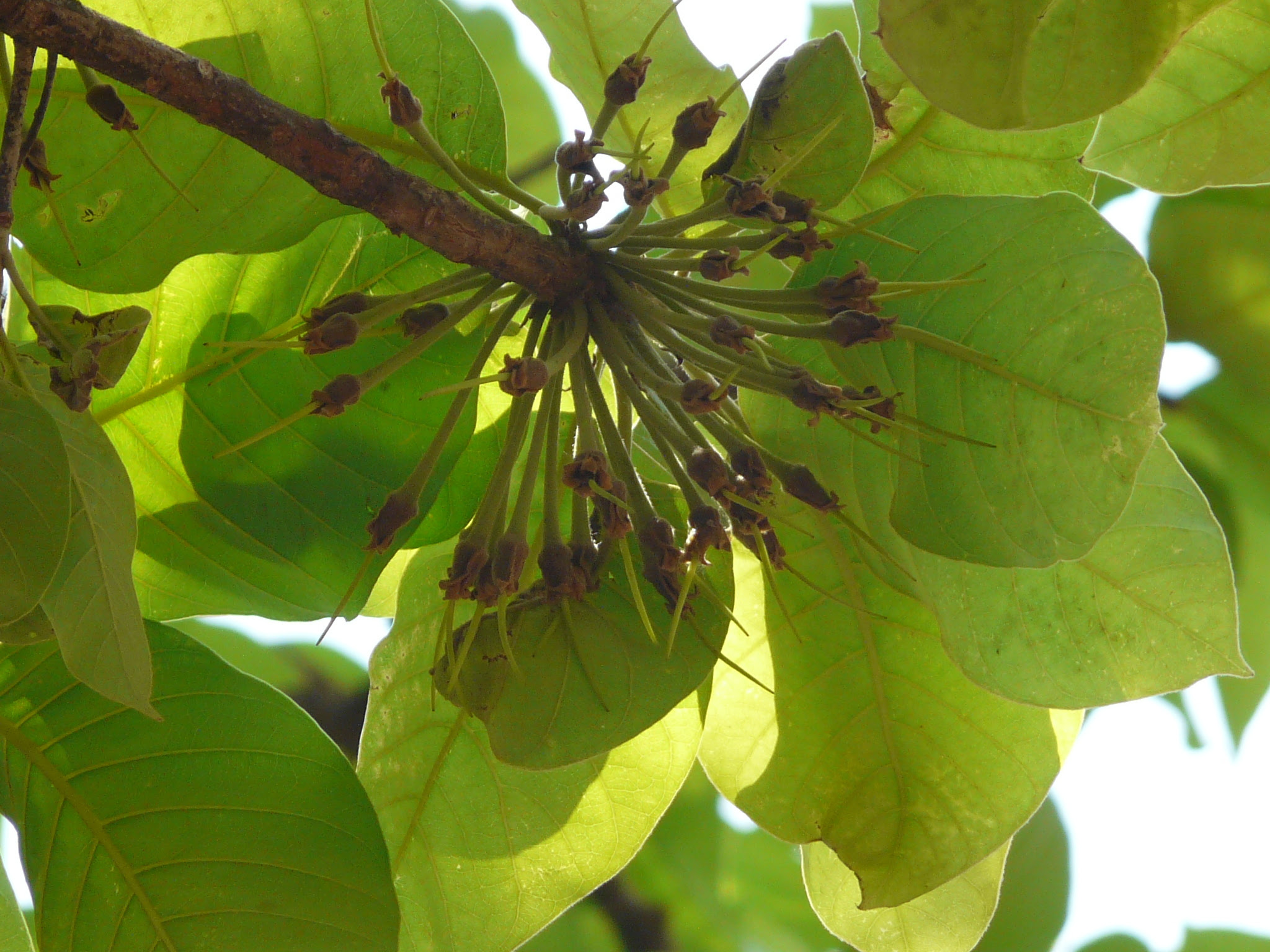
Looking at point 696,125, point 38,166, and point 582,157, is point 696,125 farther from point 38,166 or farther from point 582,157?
point 38,166

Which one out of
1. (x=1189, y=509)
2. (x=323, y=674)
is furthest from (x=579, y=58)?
(x=323, y=674)

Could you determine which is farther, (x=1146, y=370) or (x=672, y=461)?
(x=672, y=461)

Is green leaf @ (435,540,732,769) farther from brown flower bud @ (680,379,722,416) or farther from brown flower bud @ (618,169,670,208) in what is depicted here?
brown flower bud @ (618,169,670,208)

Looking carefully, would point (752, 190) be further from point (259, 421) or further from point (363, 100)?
point (259, 421)

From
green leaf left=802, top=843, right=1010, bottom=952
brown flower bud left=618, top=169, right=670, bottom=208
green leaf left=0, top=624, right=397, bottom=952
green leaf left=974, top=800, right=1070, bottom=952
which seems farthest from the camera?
green leaf left=974, top=800, right=1070, bottom=952

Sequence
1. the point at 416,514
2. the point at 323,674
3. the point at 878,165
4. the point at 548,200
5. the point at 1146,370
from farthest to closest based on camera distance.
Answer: the point at 323,674 → the point at 548,200 → the point at 878,165 → the point at 416,514 → the point at 1146,370

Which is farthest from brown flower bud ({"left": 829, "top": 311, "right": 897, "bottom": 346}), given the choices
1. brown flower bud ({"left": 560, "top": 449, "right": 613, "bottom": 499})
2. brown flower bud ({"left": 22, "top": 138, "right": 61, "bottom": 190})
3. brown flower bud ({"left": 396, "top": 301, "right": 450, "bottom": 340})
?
brown flower bud ({"left": 22, "top": 138, "right": 61, "bottom": 190})
